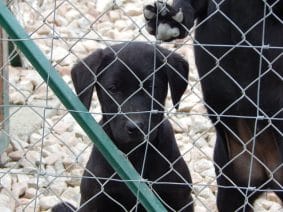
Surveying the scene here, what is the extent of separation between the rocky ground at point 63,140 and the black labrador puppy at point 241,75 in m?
0.11

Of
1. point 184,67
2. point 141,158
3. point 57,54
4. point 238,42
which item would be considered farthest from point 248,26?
point 57,54

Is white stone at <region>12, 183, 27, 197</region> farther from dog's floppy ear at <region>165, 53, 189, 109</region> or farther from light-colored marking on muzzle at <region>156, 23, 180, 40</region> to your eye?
light-colored marking on muzzle at <region>156, 23, 180, 40</region>

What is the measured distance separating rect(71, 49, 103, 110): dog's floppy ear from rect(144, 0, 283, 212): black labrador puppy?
340 millimetres

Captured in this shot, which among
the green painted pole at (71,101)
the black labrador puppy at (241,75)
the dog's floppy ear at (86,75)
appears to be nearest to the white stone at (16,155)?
the dog's floppy ear at (86,75)

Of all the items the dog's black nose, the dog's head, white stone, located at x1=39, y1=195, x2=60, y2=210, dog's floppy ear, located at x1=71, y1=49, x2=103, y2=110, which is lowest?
white stone, located at x1=39, y1=195, x2=60, y2=210

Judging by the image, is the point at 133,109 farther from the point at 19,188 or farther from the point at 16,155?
the point at 16,155

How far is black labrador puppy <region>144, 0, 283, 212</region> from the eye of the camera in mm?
3158

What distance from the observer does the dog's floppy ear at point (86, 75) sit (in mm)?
3225

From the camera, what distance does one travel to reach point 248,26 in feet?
10.6

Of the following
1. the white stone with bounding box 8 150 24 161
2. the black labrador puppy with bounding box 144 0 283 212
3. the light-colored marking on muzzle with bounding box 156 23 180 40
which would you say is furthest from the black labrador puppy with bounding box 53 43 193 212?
the white stone with bounding box 8 150 24 161

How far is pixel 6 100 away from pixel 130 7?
241 cm

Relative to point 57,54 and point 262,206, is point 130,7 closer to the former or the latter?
point 57,54

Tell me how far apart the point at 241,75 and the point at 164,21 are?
1.44 feet

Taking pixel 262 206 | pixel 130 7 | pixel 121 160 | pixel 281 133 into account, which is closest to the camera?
pixel 121 160
